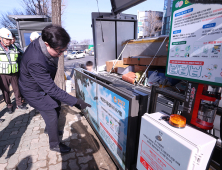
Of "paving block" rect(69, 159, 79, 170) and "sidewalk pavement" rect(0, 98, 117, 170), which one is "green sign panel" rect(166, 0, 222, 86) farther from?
"paving block" rect(69, 159, 79, 170)

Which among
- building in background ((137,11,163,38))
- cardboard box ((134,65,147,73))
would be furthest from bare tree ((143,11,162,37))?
cardboard box ((134,65,147,73))

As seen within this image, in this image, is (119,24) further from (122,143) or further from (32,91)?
(122,143)

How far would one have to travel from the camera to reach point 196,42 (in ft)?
3.41

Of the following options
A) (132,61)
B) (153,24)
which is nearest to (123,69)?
(132,61)

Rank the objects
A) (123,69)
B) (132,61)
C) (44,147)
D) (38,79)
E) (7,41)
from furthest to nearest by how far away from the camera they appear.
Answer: (123,69) < (132,61) < (7,41) < (44,147) < (38,79)

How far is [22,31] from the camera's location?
23.6 ft

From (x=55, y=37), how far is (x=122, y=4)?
4210 mm

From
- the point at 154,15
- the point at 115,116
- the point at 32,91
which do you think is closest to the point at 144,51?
the point at 115,116

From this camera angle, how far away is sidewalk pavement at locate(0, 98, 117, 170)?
2201 millimetres

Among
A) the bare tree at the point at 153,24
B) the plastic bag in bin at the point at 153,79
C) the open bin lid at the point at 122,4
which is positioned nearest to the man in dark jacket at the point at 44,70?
the plastic bag in bin at the point at 153,79

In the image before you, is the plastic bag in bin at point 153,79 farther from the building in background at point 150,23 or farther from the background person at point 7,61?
the building in background at point 150,23

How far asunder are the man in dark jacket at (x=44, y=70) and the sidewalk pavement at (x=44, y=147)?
0.53 m

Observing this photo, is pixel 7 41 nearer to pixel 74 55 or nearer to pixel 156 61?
pixel 156 61

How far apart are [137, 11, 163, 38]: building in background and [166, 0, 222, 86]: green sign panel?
26.5m
